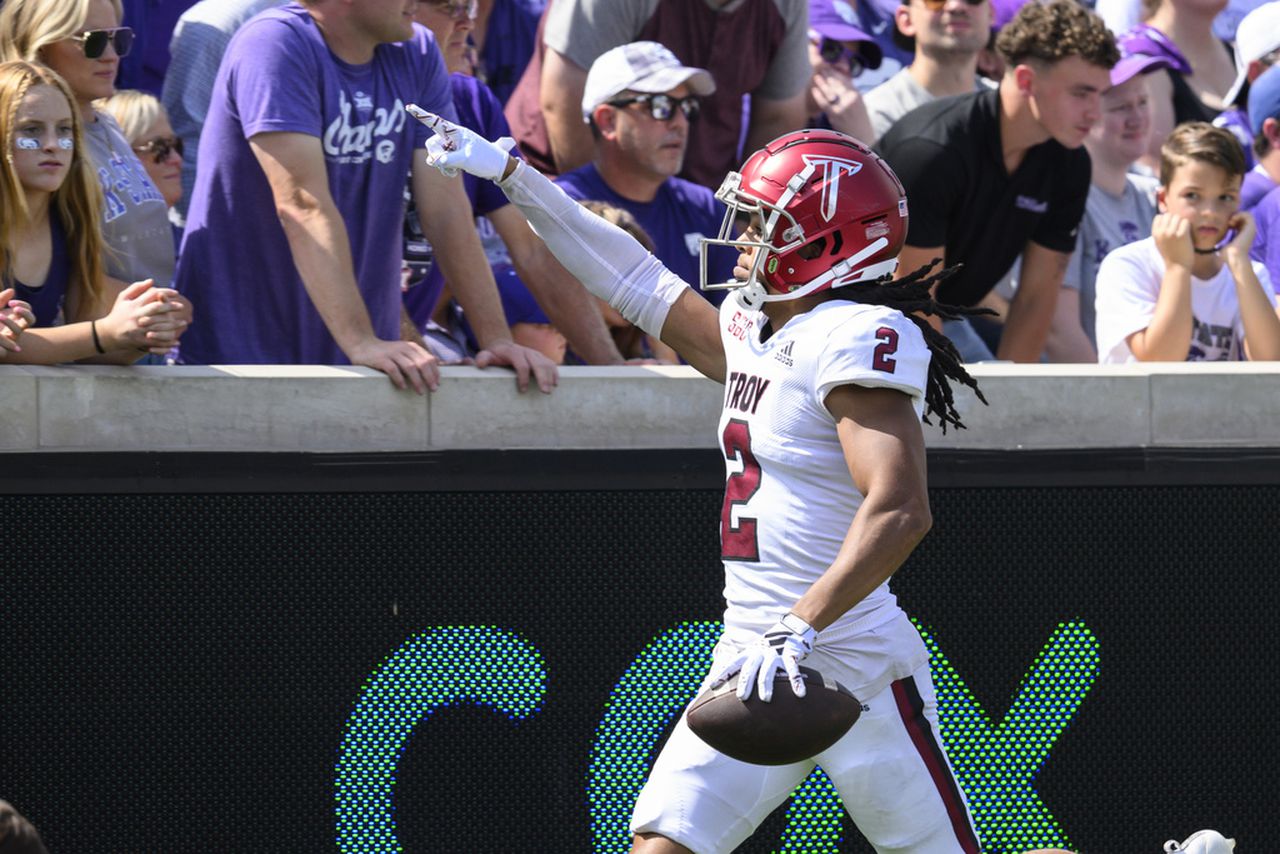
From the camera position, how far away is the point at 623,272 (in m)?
4.20

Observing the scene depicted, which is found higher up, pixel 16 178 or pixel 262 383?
pixel 16 178

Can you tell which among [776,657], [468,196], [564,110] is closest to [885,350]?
[776,657]

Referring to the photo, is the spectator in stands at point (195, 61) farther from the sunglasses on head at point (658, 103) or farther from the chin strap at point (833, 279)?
the chin strap at point (833, 279)

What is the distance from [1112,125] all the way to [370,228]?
360 cm

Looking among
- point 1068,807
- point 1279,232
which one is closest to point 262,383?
point 1068,807

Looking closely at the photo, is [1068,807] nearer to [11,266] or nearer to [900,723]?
[900,723]

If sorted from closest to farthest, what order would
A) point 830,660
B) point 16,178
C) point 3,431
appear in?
point 830,660
point 3,431
point 16,178

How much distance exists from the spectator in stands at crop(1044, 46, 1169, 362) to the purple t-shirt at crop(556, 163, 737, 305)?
1605 millimetres

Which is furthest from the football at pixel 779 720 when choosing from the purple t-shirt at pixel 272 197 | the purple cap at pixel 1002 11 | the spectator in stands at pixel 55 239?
the purple cap at pixel 1002 11

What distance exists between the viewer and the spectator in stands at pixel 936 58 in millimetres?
7215

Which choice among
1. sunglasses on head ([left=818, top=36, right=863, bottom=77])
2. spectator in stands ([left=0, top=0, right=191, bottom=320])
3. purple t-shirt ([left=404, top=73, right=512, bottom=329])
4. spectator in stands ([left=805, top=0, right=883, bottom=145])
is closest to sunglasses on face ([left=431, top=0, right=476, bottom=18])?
purple t-shirt ([left=404, top=73, right=512, bottom=329])

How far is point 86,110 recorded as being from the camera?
5062 millimetres

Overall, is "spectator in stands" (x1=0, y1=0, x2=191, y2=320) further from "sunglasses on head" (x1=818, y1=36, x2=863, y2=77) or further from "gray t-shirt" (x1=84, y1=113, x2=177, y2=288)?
"sunglasses on head" (x1=818, y1=36, x2=863, y2=77)

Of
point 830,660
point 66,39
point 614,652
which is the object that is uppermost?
point 66,39
